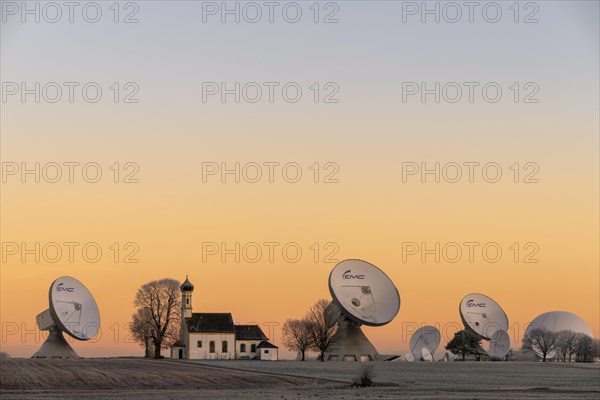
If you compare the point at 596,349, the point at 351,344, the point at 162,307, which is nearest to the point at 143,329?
the point at 162,307

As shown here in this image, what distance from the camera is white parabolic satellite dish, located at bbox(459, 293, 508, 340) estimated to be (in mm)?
150250

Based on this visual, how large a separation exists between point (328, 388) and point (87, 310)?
59.1 metres

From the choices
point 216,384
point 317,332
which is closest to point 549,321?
point 317,332

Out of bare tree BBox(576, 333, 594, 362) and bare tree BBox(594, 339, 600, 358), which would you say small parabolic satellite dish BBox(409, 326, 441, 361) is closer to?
bare tree BBox(576, 333, 594, 362)

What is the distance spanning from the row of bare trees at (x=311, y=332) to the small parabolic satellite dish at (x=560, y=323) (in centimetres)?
3737

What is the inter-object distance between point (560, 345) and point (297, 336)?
1665 inches

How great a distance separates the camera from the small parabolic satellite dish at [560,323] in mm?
170875

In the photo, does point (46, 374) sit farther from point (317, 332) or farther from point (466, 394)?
point (317, 332)

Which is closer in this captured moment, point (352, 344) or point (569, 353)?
point (352, 344)

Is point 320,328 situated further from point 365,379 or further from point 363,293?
Answer: point 365,379

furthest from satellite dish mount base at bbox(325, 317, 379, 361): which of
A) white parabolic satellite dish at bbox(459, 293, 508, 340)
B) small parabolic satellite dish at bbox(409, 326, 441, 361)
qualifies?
white parabolic satellite dish at bbox(459, 293, 508, 340)

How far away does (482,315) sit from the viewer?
15100 centimetres

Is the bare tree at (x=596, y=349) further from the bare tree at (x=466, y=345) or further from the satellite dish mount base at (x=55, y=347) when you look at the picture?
the satellite dish mount base at (x=55, y=347)

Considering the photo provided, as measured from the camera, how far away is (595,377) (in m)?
102
